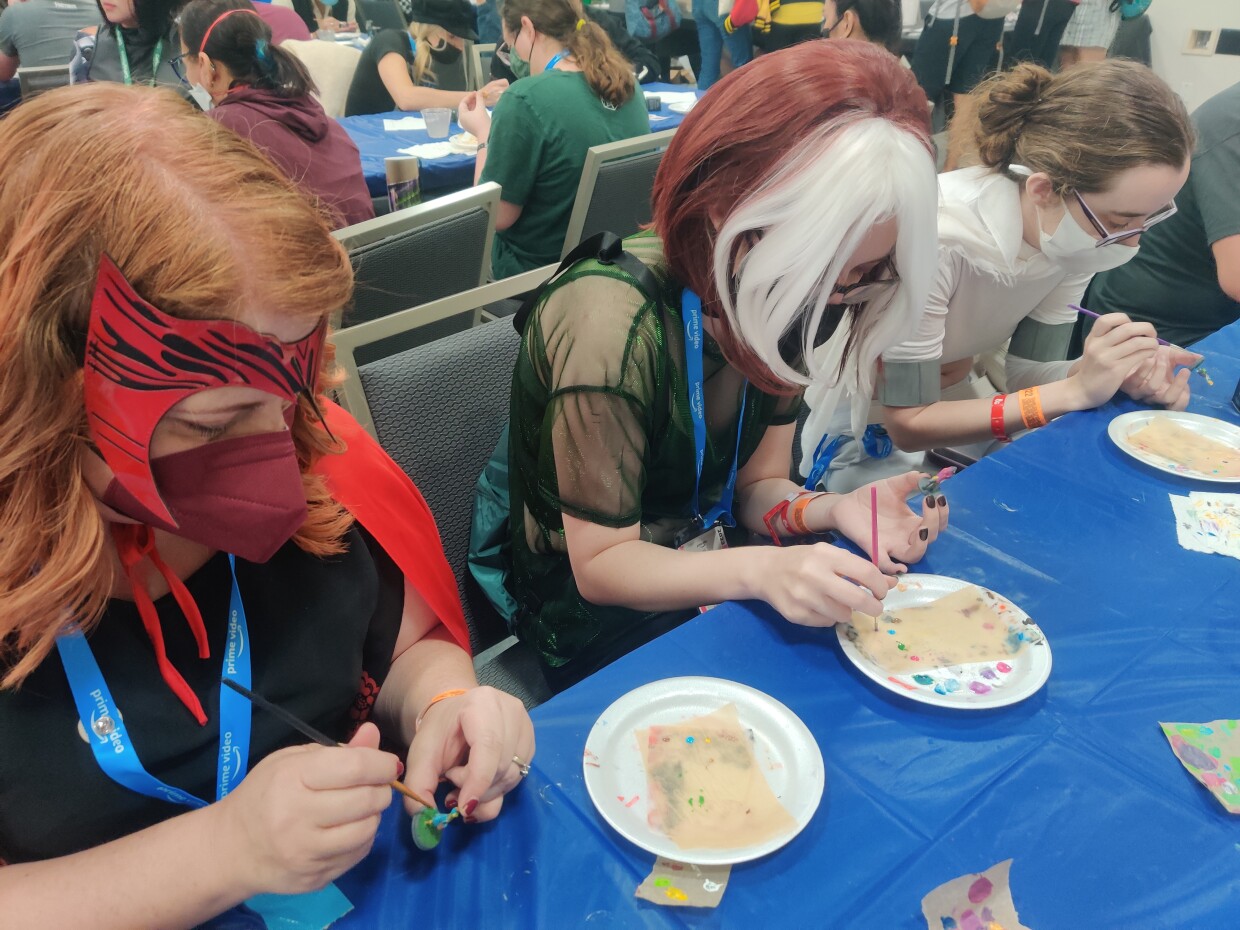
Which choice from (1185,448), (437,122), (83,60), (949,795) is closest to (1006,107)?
(1185,448)

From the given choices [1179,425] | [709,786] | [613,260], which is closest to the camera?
[709,786]

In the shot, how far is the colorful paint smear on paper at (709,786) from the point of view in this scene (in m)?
0.79

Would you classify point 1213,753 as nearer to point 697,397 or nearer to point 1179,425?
point 697,397

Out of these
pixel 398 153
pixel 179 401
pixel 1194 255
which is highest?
pixel 179 401

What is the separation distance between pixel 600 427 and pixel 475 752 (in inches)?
20.0

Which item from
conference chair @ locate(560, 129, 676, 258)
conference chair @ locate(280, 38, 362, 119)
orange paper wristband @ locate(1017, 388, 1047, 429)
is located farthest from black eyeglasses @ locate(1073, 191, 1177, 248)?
conference chair @ locate(280, 38, 362, 119)

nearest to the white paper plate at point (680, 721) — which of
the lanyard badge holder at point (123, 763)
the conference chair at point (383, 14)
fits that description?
the lanyard badge holder at point (123, 763)

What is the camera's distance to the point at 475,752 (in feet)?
2.60

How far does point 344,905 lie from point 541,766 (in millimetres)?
220

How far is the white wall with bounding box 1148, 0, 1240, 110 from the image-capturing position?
18.8 ft

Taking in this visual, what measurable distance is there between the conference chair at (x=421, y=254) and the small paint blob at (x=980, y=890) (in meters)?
1.33

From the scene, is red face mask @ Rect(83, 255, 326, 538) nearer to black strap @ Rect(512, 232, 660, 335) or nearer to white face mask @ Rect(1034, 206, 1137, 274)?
black strap @ Rect(512, 232, 660, 335)

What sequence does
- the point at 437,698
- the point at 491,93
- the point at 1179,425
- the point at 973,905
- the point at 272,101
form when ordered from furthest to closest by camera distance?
the point at 491,93 → the point at 272,101 → the point at 1179,425 → the point at 437,698 → the point at 973,905

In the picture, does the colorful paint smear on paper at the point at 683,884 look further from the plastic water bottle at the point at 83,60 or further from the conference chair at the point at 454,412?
the plastic water bottle at the point at 83,60
